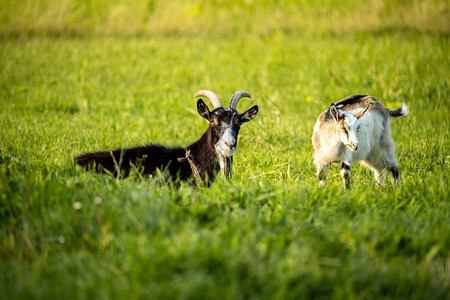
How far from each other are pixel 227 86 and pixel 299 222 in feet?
21.3

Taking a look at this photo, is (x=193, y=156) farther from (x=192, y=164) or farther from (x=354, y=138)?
(x=354, y=138)

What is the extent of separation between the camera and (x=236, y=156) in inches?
244

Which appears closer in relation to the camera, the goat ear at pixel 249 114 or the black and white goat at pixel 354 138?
the black and white goat at pixel 354 138

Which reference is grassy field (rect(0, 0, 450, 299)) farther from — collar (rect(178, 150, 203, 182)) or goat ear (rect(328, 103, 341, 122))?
goat ear (rect(328, 103, 341, 122))

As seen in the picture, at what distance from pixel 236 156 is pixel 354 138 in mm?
1952

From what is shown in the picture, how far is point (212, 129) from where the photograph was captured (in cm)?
490

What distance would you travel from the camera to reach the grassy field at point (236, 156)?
2.75m

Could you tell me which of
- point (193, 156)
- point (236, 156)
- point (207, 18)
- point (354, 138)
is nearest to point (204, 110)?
point (193, 156)

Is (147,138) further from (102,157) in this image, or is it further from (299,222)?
(299,222)

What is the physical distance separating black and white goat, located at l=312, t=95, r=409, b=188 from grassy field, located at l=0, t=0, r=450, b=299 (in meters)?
0.24

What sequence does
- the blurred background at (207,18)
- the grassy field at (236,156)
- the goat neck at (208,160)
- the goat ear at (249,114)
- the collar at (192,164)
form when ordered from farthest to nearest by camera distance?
the blurred background at (207,18)
the goat ear at (249,114)
the goat neck at (208,160)
the collar at (192,164)
the grassy field at (236,156)

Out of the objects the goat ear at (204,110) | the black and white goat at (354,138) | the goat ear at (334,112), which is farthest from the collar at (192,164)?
the goat ear at (334,112)

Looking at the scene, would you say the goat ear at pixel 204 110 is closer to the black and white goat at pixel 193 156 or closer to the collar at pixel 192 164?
the black and white goat at pixel 193 156

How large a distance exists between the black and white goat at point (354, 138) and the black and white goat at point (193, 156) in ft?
3.06
